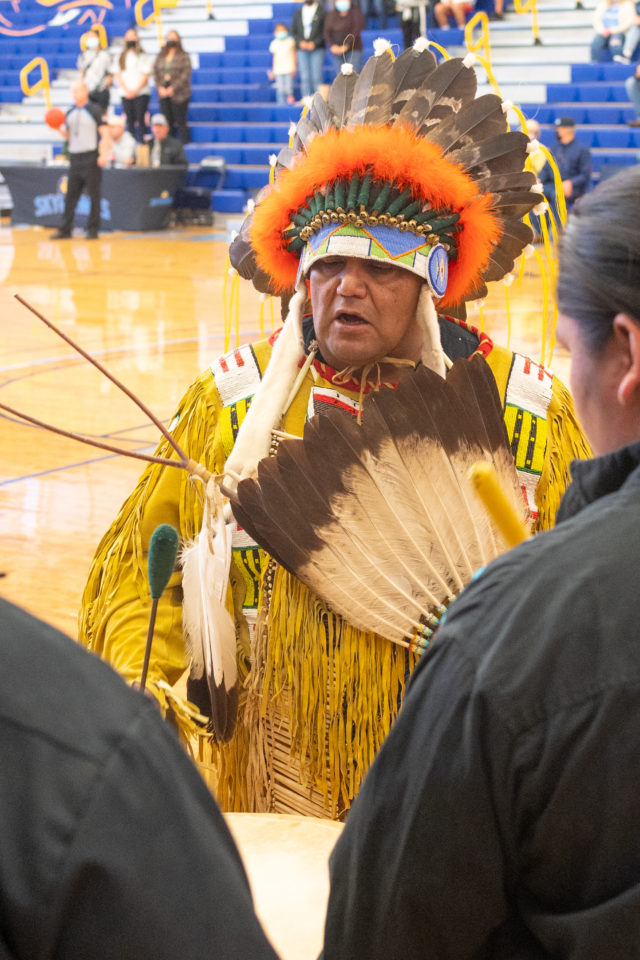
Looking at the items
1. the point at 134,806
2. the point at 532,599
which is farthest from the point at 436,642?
the point at 134,806

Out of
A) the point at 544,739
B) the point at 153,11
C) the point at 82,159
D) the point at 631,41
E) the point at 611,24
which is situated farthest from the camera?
the point at 153,11

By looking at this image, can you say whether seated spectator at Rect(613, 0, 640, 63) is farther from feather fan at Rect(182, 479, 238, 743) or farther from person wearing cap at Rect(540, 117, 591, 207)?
feather fan at Rect(182, 479, 238, 743)

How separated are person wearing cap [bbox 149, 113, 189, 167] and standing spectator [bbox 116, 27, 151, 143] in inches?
23.0

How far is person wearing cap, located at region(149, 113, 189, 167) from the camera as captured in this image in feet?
45.6

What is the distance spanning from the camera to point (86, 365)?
674cm

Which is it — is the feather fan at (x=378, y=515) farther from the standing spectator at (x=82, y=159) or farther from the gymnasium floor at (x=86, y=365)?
the standing spectator at (x=82, y=159)

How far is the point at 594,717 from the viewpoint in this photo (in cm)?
81

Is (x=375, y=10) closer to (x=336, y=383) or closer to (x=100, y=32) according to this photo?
(x=100, y=32)

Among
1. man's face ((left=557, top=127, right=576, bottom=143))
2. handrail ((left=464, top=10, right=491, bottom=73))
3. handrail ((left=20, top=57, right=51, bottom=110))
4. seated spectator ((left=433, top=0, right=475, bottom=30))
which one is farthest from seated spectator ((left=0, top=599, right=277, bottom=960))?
handrail ((left=20, top=57, right=51, bottom=110))

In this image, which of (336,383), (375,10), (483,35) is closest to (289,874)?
(336,383)

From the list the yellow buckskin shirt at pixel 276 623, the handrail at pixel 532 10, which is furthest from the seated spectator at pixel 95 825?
the handrail at pixel 532 10

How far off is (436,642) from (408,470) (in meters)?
0.94

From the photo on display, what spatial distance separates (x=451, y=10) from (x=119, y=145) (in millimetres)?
4384

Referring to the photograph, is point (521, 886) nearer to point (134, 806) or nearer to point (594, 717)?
point (594, 717)
